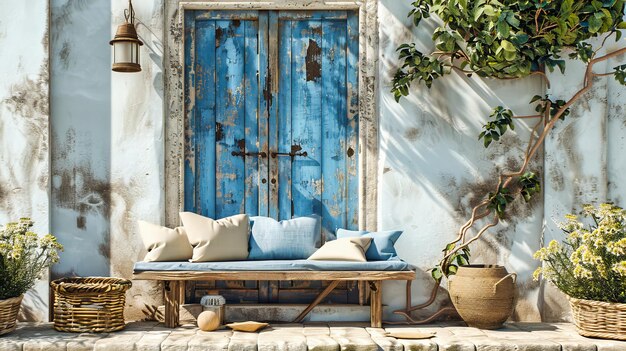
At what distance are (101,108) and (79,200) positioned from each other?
2.44 ft

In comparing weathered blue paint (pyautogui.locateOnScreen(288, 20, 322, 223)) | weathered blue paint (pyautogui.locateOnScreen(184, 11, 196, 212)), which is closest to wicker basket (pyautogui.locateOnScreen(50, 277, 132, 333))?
weathered blue paint (pyautogui.locateOnScreen(184, 11, 196, 212))

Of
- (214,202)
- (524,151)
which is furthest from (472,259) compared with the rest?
(214,202)

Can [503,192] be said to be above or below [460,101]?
below

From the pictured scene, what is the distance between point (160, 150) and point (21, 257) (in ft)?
4.26

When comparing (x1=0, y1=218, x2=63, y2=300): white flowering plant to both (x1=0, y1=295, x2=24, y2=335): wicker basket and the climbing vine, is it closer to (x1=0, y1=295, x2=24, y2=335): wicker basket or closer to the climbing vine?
(x1=0, y1=295, x2=24, y2=335): wicker basket

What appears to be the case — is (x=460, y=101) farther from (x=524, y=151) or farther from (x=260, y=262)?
(x=260, y=262)

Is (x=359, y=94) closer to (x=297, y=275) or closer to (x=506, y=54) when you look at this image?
(x=506, y=54)

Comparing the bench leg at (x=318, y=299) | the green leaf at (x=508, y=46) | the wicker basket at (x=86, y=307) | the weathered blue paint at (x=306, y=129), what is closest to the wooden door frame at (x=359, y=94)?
the weathered blue paint at (x=306, y=129)

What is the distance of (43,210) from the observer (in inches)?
231

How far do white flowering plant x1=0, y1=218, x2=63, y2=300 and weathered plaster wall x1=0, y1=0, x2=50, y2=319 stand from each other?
0.24 meters

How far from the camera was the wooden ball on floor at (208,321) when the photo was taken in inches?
211

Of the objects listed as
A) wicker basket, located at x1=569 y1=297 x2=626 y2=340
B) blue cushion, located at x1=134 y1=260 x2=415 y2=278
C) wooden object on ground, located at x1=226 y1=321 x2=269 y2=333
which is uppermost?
blue cushion, located at x1=134 y1=260 x2=415 y2=278

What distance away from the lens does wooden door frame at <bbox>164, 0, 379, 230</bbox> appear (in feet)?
19.7

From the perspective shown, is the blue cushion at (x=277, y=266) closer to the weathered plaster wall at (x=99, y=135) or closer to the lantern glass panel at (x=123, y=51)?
the weathered plaster wall at (x=99, y=135)
